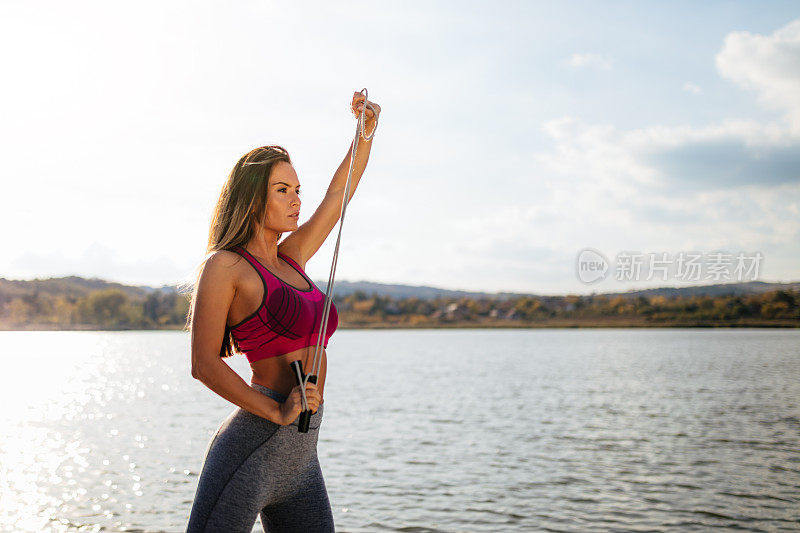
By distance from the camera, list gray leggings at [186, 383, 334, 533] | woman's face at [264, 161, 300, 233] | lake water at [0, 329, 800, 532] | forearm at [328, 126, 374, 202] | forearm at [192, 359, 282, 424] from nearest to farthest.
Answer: forearm at [192, 359, 282, 424] → gray leggings at [186, 383, 334, 533] → woman's face at [264, 161, 300, 233] → forearm at [328, 126, 374, 202] → lake water at [0, 329, 800, 532]

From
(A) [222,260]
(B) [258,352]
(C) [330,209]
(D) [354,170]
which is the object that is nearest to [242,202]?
(A) [222,260]

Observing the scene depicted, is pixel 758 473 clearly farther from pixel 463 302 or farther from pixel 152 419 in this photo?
pixel 463 302

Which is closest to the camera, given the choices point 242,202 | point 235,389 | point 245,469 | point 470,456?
point 235,389

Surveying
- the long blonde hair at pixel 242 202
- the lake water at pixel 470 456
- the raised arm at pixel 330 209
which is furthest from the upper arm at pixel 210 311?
the lake water at pixel 470 456

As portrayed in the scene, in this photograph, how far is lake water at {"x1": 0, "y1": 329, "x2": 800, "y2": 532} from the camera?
10.4 meters

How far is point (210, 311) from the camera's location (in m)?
2.29

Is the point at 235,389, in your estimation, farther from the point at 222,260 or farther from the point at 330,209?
the point at 330,209

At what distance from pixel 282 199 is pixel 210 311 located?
0.47 m

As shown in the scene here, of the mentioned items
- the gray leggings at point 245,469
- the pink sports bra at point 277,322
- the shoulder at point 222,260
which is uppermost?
the shoulder at point 222,260

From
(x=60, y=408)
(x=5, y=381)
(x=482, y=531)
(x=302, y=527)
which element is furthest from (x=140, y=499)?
(x=5, y=381)

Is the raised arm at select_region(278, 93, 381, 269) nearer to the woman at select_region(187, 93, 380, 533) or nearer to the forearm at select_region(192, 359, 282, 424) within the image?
the woman at select_region(187, 93, 380, 533)

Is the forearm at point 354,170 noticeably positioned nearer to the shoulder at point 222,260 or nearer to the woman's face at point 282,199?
the woman's face at point 282,199

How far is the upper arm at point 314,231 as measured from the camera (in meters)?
2.89

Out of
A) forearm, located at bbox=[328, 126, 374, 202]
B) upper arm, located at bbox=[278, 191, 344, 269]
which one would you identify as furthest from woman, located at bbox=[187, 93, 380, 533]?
forearm, located at bbox=[328, 126, 374, 202]
